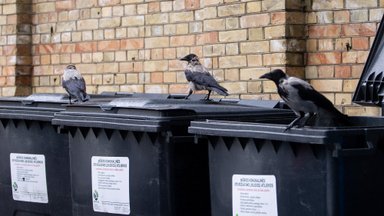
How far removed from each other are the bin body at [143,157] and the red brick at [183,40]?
363 cm

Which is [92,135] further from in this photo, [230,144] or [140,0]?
[140,0]

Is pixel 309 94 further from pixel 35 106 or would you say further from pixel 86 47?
pixel 86 47

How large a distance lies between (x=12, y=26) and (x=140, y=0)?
2052mm

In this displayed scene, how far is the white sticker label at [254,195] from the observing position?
4270 mm

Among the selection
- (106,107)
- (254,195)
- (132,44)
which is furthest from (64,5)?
(254,195)

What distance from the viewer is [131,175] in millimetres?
4969

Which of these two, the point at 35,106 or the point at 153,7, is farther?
the point at 153,7

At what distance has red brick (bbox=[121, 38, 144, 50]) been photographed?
9.56 metres

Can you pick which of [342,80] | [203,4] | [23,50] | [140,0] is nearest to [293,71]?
[342,80]

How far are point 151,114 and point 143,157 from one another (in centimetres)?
22

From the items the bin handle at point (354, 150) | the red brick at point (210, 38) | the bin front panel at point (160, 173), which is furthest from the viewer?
the red brick at point (210, 38)

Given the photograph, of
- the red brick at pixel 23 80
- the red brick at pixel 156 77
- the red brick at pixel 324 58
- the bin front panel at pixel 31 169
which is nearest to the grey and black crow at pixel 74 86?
the bin front panel at pixel 31 169

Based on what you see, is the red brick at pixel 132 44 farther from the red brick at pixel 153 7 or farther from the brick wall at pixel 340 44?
the brick wall at pixel 340 44

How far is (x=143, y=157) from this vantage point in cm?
491
